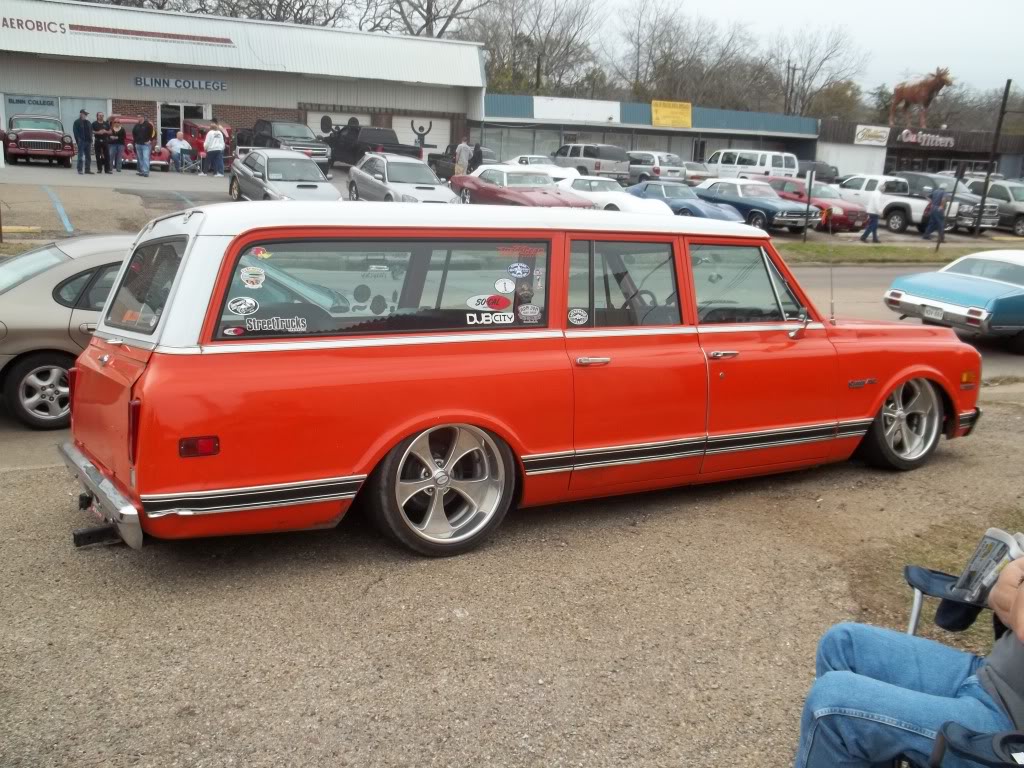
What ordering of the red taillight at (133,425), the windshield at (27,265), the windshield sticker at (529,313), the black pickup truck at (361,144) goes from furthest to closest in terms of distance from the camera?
1. the black pickup truck at (361,144)
2. the windshield at (27,265)
3. the windshield sticker at (529,313)
4. the red taillight at (133,425)

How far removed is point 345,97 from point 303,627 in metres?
38.7

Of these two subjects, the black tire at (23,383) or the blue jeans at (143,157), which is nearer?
the black tire at (23,383)

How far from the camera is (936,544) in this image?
4703mm

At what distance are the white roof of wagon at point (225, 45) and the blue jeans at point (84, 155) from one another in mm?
8641

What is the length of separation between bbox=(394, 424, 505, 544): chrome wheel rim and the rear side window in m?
1.29

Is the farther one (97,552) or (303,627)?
(97,552)

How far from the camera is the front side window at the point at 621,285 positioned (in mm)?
4684

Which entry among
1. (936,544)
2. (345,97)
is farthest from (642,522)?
(345,97)

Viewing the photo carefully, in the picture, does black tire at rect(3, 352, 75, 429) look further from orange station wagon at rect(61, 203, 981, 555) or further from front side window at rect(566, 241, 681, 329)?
front side window at rect(566, 241, 681, 329)

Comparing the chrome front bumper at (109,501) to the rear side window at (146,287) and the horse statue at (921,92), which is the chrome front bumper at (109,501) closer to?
the rear side window at (146,287)

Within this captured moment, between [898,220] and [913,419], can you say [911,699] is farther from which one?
[898,220]

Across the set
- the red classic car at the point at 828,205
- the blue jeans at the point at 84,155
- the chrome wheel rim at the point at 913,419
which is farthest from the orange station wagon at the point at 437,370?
the blue jeans at the point at 84,155

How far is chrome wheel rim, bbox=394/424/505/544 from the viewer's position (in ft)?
14.0

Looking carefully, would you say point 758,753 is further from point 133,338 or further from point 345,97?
point 345,97
